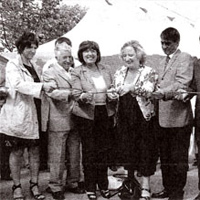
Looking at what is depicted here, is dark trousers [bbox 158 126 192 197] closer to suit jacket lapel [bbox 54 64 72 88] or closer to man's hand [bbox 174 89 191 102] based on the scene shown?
man's hand [bbox 174 89 191 102]

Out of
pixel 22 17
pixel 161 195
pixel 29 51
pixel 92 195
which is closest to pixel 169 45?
pixel 29 51

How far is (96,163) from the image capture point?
181 inches

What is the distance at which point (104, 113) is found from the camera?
14.9 feet

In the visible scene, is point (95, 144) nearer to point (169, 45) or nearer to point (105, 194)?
point (105, 194)

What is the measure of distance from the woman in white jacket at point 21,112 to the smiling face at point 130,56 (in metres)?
0.80

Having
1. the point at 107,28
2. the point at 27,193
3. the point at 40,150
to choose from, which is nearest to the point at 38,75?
the point at 40,150

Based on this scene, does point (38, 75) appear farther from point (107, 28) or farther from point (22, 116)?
point (107, 28)

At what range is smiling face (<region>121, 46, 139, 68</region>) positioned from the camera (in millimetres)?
4402

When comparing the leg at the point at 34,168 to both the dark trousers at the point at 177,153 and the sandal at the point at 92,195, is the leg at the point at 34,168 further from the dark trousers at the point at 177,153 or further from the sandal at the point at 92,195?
the dark trousers at the point at 177,153

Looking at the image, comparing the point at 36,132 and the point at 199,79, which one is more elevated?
the point at 199,79

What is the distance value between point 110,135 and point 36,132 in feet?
2.43

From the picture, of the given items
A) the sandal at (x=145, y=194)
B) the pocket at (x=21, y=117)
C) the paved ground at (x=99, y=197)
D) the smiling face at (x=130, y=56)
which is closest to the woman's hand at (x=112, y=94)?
the smiling face at (x=130, y=56)

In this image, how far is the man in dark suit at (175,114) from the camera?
14.3 ft

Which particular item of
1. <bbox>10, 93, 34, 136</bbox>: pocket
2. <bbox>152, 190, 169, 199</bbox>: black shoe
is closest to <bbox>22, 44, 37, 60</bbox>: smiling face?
<bbox>10, 93, 34, 136</bbox>: pocket
